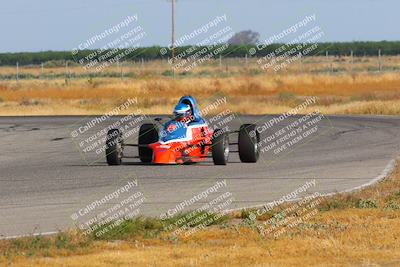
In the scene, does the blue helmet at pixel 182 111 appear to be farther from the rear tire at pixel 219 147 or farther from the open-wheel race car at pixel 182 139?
the rear tire at pixel 219 147

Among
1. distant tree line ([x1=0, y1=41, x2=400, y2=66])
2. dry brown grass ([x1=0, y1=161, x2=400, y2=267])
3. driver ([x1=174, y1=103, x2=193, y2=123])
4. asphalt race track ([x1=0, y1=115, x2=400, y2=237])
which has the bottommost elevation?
distant tree line ([x1=0, y1=41, x2=400, y2=66])

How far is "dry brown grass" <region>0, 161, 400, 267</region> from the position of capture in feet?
39.4

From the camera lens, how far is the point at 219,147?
23.4 m

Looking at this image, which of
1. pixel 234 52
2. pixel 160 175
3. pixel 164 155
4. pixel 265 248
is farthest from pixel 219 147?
pixel 234 52

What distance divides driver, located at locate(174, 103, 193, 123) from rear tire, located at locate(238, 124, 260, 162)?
1200 millimetres

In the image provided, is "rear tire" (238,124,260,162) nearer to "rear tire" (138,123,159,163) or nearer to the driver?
the driver

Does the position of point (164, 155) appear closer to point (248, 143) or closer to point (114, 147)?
point (114, 147)

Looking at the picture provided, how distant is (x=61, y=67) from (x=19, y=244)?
118m

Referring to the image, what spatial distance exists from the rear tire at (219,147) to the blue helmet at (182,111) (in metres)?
0.76

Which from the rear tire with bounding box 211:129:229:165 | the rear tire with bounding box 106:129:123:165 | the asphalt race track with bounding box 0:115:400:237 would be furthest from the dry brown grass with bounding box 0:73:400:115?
the rear tire with bounding box 106:129:123:165

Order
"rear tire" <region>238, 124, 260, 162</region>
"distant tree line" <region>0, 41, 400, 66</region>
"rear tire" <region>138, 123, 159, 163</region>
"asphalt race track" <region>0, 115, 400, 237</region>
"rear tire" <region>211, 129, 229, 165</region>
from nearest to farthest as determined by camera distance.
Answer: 1. "asphalt race track" <region>0, 115, 400, 237</region>
2. "rear tire" <region>211, 129, 229, 165</region>
3. "rear tire" <region>138, 123, 159, 163</region>
4. "rear tire" <region>238, 124, 260, 162</region>
5. "distant tree line" <region>0, 41, 400, 66</region>

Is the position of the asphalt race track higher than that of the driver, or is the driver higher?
the driver

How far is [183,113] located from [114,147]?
1640mm

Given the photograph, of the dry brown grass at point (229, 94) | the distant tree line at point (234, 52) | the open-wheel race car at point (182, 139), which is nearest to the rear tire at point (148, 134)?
the open-wheel race car at point (182, 139)
